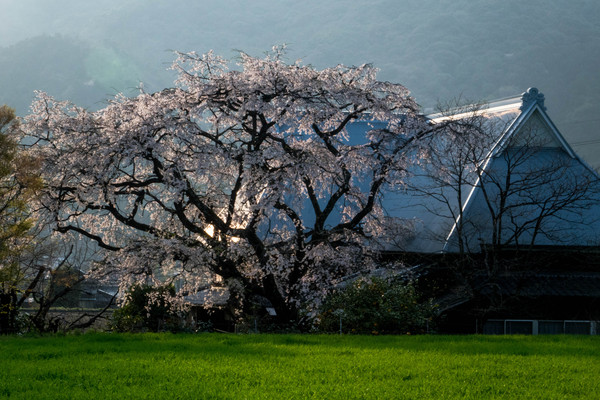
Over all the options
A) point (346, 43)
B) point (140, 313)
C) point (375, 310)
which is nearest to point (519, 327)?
point (375, 310)

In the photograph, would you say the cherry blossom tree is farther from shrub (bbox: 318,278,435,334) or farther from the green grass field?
the green grass field

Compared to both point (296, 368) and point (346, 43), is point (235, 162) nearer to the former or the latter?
point (296, 368)

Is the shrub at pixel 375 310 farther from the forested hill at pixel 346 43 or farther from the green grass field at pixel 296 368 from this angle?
the forested hill at pixel 346 43

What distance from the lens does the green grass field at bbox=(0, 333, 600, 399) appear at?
28.7 feet

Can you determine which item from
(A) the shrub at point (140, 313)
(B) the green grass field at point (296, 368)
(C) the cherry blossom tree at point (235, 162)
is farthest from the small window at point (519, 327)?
(A) the shrub at point (140, 313)

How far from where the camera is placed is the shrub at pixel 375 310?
18203 mm

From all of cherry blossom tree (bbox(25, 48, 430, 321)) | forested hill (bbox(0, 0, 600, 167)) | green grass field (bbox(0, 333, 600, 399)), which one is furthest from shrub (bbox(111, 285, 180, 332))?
forested hill (bbox(0, 0, 600, 167))

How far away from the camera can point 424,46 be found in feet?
457

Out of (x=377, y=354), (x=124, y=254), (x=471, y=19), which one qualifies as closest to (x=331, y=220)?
(x=124, y=254)

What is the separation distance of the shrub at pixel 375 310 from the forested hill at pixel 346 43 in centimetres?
9443

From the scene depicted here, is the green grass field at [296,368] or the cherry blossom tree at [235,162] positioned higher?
the cherry blossom tree at [235,162]

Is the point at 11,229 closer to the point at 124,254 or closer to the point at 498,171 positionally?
the point at 124,254

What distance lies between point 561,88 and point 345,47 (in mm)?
45897

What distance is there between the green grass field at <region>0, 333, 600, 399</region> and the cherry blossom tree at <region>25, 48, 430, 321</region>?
20.7 feet
